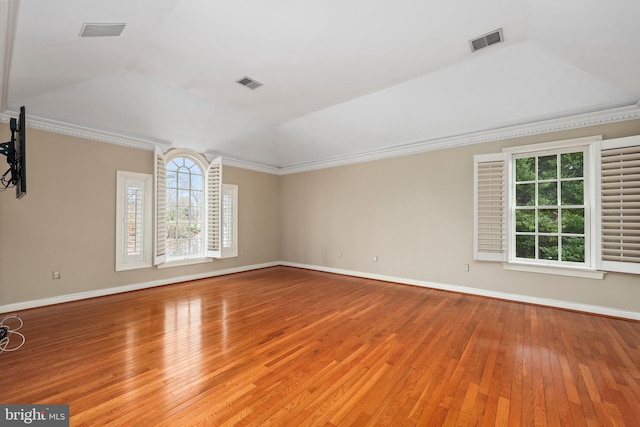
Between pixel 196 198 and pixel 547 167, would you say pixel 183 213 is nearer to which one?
pixel 196 198

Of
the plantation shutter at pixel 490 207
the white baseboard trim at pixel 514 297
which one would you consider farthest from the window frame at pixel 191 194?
the plantation shutter at pixel 490 207

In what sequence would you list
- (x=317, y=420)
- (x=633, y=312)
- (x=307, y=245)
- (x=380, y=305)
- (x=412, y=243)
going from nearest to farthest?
(x=317, y=420) < (x=633, y=312) < (x=380, y=305) < (x=412, y=243) < (x=307, y=245)

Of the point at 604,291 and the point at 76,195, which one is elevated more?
the point at 76,195

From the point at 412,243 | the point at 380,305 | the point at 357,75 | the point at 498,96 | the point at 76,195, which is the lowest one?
the point at 380,305

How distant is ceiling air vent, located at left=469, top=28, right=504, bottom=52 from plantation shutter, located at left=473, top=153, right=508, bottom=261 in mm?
1748

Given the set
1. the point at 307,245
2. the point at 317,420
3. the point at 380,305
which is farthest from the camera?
the point at 307,245

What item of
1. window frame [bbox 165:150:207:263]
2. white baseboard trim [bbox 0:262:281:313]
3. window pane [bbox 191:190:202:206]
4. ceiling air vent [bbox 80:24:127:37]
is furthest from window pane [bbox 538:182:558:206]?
window pane [bbox 191:190:202:206]

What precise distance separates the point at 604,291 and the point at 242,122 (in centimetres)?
614

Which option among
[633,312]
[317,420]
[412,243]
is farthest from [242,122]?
[633,312]

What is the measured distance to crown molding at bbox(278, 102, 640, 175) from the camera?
11.5 ft

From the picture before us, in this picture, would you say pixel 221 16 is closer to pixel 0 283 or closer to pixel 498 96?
pixel 498 96

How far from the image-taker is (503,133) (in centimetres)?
421

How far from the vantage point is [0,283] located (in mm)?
3420

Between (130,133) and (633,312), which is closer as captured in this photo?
(633,312)
